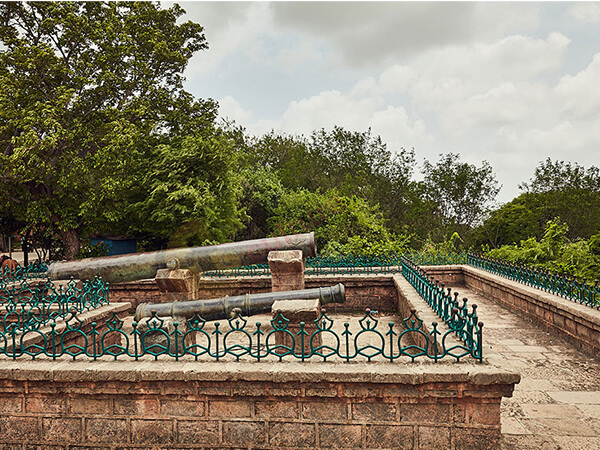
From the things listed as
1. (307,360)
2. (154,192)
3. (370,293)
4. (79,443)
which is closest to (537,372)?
(307,360)

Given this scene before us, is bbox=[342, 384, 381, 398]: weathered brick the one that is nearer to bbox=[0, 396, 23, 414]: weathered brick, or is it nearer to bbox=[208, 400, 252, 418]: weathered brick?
bbox=[208, 400, 252, 418]: weathered brick

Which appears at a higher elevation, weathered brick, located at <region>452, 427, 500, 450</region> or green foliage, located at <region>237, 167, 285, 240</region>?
green foliage, located at <region>237, 167, 285, 240</region>

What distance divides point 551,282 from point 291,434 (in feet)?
20.8

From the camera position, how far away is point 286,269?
8.60 m

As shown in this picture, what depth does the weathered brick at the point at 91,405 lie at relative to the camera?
12.6 feet

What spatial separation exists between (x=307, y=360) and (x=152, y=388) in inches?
57.7

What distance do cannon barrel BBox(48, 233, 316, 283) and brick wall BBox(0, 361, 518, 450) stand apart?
14.6 feet

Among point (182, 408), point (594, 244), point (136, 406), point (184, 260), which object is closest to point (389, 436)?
point (182, 408)

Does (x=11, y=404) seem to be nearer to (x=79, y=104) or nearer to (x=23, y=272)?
(x=23, y=272)

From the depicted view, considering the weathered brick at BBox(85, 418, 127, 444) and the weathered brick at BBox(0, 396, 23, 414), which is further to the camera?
the weathered brick at BBox(0, 396, 23, 414)

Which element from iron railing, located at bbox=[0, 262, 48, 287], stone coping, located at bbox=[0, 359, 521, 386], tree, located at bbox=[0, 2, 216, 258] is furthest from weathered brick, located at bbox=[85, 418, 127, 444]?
tree, located at bbox=[0, 2, 216, 258]

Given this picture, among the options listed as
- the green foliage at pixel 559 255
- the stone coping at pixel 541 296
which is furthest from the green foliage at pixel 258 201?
the stone coping at pixel 541 296

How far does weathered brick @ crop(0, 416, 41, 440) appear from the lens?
391 cm

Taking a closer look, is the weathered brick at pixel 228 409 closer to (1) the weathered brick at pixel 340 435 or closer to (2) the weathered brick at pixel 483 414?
(1) the weathered brick at pixel 340 435
